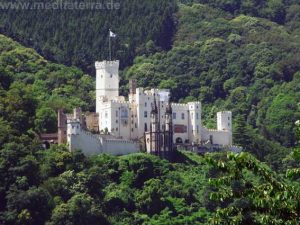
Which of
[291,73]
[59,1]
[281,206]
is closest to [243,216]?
[281,206]

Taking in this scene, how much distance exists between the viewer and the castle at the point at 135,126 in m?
79.1

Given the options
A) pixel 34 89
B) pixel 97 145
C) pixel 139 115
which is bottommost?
pixel 97 145

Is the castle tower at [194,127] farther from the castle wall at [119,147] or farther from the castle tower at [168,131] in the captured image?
the castle wall at [119,147]

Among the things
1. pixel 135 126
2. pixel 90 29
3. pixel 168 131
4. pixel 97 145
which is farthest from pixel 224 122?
pixel 90 29

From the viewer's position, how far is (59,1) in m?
142

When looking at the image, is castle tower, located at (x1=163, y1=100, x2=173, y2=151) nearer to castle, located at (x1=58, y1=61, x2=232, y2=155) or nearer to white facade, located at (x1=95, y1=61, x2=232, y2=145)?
castle, located at (x1=58, y1=61, x2=232, y2=155)

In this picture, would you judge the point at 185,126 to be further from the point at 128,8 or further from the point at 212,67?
the point at 128,8

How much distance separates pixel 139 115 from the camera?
268 ft

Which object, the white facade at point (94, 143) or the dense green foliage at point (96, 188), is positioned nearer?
the dense green foliage at point (96, 188)

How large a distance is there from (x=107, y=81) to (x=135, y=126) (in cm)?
645

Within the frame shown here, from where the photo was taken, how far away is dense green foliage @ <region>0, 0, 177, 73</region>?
422 feet

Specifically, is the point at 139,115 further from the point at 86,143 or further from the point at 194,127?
the point at 86,143

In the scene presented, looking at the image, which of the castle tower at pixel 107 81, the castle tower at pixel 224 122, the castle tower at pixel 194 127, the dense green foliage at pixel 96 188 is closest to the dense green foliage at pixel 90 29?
the castle tower at pixel 107 81

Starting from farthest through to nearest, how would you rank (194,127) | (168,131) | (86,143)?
(194,127), (168,131), (86,143)
